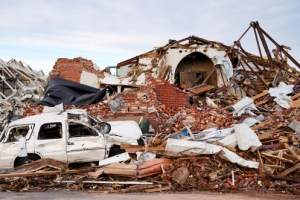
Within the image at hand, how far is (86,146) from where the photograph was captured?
1030 cm

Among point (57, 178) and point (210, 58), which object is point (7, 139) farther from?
point (210, 58)

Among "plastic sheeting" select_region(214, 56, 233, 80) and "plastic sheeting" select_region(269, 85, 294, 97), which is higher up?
"plastic sheeting" select_region(214, 56, 233, 80)

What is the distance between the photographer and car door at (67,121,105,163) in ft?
33.7

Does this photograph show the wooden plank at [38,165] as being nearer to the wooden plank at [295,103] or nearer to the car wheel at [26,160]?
the car wheel at [26,160]

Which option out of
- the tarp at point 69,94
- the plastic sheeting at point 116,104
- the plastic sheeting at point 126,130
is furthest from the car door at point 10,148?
the tarp at point 69,94

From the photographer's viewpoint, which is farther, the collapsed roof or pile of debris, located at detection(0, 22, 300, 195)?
the collapsed roof

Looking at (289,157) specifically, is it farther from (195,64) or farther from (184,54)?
(195,64)

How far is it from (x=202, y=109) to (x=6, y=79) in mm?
16492

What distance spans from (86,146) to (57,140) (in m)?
0.85

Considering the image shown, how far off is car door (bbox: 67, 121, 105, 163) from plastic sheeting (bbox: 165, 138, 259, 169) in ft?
6.71

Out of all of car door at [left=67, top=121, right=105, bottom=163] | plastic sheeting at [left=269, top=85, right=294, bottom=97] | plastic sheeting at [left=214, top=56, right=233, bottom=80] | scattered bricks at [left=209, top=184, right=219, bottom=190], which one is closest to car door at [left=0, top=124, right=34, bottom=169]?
car door at [left=67, top=121, right=105, bottom=163]

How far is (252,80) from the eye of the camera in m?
19.5

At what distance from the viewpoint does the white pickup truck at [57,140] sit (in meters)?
10.2

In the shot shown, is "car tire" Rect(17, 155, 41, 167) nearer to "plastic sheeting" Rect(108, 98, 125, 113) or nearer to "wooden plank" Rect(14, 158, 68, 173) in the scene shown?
"wooden plank" Rect(14, 158, 68, 173)
